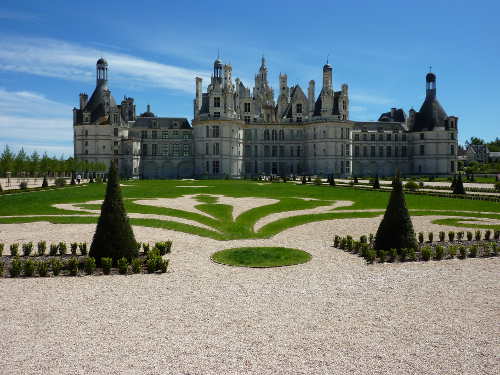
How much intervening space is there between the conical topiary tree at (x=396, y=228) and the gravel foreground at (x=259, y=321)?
1731 millimetres

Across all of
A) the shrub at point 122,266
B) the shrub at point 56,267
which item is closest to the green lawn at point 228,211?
the shrub at point 122,266

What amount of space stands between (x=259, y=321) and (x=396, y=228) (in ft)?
29.3

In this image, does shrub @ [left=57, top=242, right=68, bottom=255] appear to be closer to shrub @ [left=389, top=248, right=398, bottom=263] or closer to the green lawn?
the green lawn

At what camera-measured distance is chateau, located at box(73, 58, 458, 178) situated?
76.9 meters

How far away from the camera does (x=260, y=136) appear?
8450 cm

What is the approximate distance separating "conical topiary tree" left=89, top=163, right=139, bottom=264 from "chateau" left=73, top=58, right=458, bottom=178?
6051 cm

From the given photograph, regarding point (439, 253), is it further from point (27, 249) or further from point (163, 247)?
point (27, 249)

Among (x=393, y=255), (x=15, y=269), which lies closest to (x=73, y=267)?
(x=15, y=269)

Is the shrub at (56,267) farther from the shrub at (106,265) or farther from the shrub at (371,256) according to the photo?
the shrub at (371,256)

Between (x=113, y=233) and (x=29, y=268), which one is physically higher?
(x=113, y=233)

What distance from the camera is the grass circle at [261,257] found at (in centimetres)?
1494

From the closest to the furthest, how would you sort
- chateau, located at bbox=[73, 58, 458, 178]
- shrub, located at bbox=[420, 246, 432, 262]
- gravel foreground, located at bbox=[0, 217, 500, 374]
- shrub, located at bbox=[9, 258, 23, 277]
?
gravel foreground, located at bbox=[0, 217, 500, 374] → shrub, located at bbox=[9, 258, 23, 277] → shrub, located at bbox=[420, 246, 432, 262] → chateau, located at bbox=[73, 58, 458, 178]

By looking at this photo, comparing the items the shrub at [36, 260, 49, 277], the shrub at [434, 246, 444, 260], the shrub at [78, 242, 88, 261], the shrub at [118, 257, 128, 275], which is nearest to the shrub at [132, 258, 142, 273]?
the shrub at [118, 257, 128, 275]

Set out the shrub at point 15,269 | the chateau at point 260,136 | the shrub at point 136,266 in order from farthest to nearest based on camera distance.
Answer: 1. the chateau at point 260,136
2. the shrub at point 136,266
3. the shrub at point 15,269
